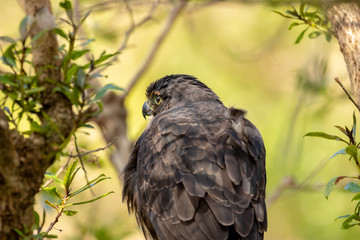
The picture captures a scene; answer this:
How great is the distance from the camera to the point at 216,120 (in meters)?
3.82

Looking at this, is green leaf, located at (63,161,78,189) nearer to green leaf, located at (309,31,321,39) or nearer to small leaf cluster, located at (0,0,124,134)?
small leaf cluster, located at (0,0,124,134)

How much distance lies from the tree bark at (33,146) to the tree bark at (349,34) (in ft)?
4.90

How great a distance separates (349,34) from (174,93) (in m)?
2.00

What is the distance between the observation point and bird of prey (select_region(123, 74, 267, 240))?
3316 mm

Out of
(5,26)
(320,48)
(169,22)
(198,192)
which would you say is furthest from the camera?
(5,26)

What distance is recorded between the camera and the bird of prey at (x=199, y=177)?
3316mm

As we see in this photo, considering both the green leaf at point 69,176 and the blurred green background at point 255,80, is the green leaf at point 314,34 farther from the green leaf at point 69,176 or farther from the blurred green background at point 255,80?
the blurred green background at point 255,80

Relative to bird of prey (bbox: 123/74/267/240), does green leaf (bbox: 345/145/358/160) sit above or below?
below

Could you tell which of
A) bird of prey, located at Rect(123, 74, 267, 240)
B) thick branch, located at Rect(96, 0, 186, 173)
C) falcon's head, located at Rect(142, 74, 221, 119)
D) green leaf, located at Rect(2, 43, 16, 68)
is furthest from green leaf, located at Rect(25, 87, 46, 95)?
thick branch, located at Rect(96, 0, 186, 173)

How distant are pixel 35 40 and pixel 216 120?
177 cm

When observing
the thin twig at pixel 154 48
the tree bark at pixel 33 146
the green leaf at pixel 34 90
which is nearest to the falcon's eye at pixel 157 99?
the thin twig at pixel 154 48

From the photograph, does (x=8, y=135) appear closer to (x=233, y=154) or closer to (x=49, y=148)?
(x=49, y=148)

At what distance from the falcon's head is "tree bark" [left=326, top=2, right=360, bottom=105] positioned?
1.63 meters

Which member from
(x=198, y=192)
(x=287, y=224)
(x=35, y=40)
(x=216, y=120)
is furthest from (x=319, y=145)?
(x=35, y=40)
